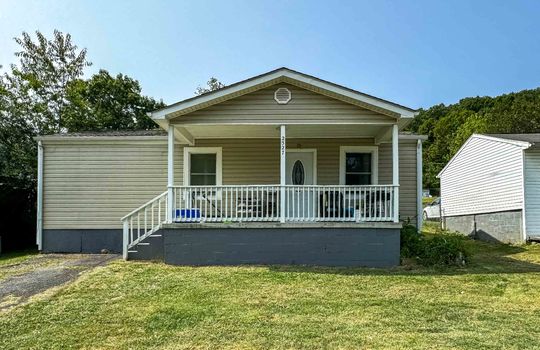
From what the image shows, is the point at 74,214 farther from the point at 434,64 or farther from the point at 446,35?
the point at 434,64

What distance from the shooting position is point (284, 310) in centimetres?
519

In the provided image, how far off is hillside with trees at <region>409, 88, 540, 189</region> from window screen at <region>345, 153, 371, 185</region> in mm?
17083

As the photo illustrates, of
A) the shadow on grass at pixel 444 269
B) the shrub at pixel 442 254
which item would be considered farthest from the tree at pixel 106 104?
the shrub at pixel 442 254

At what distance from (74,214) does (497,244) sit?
12443 mm

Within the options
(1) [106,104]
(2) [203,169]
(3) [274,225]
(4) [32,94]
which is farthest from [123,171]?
(1) [106,104]

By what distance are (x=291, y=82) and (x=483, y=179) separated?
33.4ft

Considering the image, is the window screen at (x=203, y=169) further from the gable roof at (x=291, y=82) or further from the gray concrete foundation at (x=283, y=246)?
the gray concrete foundation at (x=283, y=246)

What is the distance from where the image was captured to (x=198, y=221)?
327 inches

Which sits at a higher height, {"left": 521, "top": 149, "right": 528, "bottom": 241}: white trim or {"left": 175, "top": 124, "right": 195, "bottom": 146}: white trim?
{"left": 175, "top": 124, "right": 195, "bottom": 146}: white trim

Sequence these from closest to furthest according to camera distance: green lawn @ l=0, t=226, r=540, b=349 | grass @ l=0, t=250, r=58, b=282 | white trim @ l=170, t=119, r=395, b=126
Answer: green lawn @ l=0, t=226, r=540, b=349, grass @ l=0, t=250, r=58, b=282, white trim @ l=170, t=119, r=395, b=126

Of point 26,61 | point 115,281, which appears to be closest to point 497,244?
point 115,281

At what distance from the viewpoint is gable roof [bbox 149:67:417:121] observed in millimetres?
8148

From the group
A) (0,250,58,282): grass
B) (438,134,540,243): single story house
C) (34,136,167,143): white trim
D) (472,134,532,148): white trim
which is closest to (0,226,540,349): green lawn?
(0,250,58,282): grass

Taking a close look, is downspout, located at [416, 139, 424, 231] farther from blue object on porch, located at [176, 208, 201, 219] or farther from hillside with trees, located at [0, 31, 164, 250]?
hillside with trees, located at [0, 31, 164, 250]
